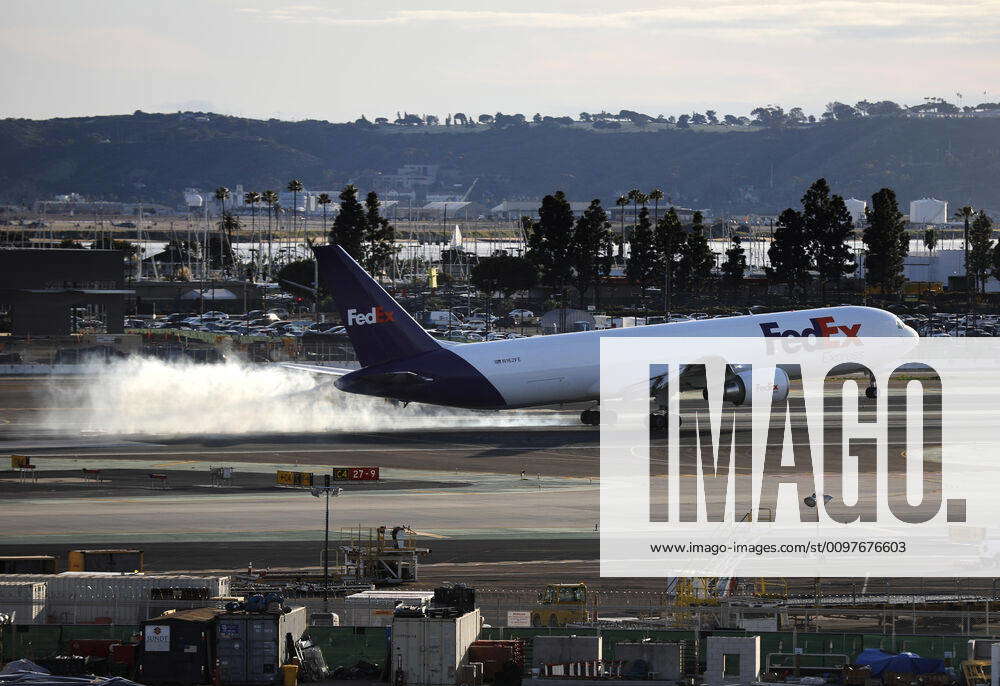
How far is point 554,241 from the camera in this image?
18138 centimetres

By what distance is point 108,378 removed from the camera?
371 feet

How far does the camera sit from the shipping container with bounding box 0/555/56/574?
51969 millimetres

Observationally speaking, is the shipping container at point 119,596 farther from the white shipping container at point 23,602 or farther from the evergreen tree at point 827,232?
the evergreen tree at point 827,232

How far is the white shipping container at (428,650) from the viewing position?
39219 mm

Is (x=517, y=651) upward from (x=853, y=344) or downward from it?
downward

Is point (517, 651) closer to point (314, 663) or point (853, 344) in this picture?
point (314, 663)

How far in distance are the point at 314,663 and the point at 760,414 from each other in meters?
54.9

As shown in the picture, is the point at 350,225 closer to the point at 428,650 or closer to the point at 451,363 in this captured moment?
the point at 451,363

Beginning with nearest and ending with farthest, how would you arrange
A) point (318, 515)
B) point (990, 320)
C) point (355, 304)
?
point (318, 515) → point (355, 304) → point (990, 320)

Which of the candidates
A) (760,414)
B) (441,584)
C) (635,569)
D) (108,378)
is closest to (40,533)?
(441,584)

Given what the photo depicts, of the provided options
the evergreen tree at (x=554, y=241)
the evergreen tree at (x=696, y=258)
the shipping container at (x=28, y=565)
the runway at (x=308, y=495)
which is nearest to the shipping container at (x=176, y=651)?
the shipping container at (x=28, y=565)

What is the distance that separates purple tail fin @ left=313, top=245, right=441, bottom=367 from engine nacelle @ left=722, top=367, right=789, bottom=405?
17762mm

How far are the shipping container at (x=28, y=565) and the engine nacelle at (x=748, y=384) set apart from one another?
144 ft

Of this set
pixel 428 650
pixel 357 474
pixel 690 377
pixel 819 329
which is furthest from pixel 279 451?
pixel 428 650
